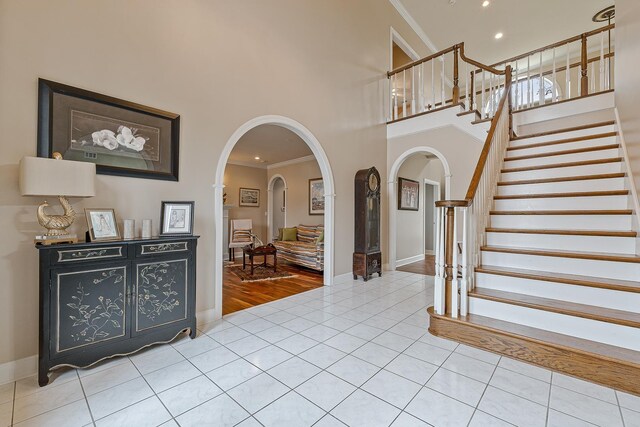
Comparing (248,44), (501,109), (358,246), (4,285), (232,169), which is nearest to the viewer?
(4,285)

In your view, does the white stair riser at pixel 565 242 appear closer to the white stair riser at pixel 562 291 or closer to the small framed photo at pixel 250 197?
the white stair riser at pixel 562 291

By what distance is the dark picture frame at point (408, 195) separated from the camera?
5.99m

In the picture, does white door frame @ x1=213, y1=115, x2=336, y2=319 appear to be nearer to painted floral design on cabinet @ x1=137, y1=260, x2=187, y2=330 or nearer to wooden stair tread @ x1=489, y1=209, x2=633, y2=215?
painted floral design on cabinet @ x1=137, y1=260, x2=187, y2=330

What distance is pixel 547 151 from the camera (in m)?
3.72

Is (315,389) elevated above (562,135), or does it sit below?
below

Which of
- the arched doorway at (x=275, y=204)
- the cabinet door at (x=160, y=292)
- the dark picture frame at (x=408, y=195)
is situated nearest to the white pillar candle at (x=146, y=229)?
the cabinet door at (x=160, y=292)

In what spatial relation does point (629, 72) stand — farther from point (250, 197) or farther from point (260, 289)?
point (250, 197)

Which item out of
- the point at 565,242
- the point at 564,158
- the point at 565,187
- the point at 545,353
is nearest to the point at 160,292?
the point at 545,353

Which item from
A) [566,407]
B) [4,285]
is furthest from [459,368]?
[4,285]

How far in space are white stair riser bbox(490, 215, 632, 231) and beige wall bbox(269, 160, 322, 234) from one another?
4438mm

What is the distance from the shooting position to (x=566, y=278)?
228cm

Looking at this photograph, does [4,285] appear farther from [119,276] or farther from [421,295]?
[421,295]

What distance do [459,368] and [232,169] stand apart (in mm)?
7027

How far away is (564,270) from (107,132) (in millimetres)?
4158
